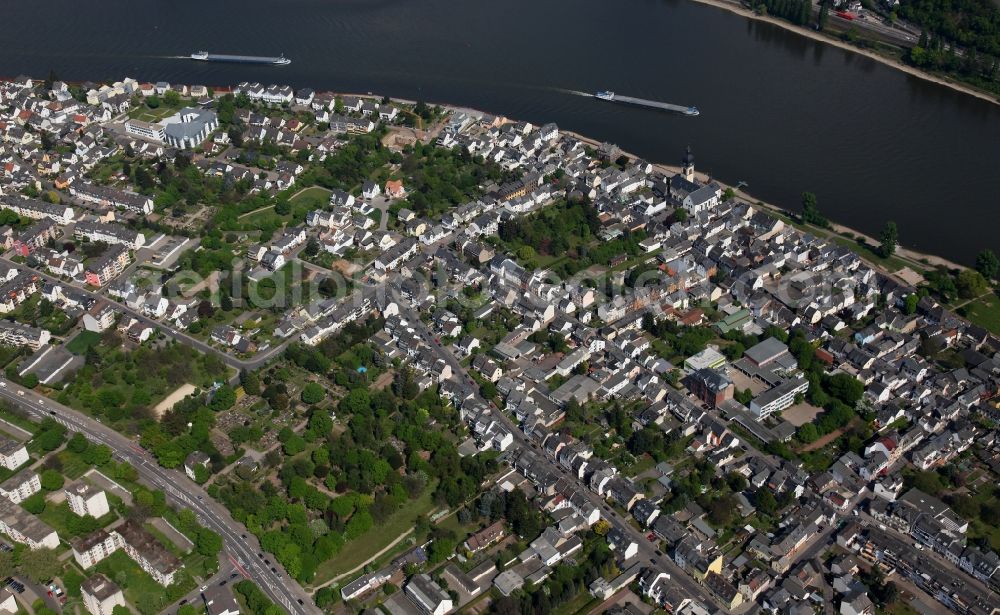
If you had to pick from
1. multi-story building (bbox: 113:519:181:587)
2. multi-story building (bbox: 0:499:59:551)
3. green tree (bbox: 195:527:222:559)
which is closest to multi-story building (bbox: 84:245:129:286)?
multi-story building (bbox: 0:499:59:551)

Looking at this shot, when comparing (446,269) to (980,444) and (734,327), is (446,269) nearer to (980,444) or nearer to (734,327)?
(734,327)

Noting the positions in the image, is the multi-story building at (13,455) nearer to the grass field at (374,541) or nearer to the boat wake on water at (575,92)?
the grass field at (374,541)

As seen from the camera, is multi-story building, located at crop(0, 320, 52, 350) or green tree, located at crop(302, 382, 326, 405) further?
multi-story building, located at crop(0, 320, 52, 350)

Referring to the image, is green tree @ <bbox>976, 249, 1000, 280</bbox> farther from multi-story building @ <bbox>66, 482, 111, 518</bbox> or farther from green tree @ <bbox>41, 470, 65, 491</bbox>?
green tree @ <bbox>41, 470, 65, 491</bbox>

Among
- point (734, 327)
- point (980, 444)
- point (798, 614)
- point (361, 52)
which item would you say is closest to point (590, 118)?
point (361, 52)

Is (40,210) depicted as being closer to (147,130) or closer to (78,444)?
(147,130)

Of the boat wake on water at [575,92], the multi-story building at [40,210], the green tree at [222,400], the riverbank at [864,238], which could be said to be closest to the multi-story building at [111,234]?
the multi-story building at [40,210]
